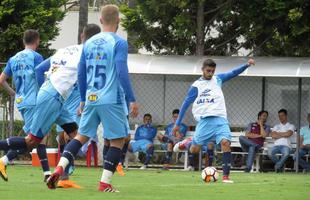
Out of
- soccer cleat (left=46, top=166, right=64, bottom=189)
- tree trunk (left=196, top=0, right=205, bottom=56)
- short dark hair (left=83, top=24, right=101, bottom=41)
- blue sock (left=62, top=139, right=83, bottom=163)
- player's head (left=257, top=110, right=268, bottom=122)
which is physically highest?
tree trunk (left=196, top=0, right=205, bottom=56)

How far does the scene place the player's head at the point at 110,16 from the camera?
1075cm

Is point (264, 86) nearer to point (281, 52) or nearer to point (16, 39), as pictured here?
point (281, 52)

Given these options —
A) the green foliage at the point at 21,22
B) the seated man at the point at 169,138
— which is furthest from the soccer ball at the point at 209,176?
the green foliage at the point at 21,22

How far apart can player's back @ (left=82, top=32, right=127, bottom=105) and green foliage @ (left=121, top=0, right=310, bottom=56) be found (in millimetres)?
11714

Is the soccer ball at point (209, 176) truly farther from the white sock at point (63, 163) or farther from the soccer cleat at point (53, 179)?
the soccer cleat at point (53, 179)

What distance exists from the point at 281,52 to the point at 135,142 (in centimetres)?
557

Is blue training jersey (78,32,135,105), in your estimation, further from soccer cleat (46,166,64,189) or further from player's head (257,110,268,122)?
player's head (257,110,268,122)

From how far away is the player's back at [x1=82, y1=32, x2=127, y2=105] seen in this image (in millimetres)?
10719

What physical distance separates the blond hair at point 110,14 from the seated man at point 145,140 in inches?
443

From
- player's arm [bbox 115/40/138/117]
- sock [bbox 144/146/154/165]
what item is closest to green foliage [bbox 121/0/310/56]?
sock [bbox 144/146/154/165]

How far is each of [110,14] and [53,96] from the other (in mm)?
1950

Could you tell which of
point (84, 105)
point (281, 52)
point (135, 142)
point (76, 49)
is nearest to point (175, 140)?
point (135, 142)

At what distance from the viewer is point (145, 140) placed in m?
22.1

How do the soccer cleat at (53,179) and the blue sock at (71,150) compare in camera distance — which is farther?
the blue sock at (71,150)
